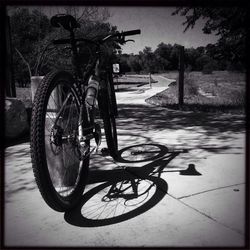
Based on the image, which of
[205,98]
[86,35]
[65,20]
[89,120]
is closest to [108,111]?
[89,120]

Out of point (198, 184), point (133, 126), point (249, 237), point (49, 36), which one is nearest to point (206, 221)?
point (249, 237)

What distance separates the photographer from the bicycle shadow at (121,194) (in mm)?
2250

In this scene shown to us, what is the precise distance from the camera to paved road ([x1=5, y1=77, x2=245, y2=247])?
1.96 metres

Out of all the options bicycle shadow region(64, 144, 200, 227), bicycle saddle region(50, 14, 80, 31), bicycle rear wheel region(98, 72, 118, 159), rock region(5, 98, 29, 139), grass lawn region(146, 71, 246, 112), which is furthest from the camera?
grass lawn region(146, 71, 246, 112)

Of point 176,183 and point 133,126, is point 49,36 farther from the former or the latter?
point 176,183

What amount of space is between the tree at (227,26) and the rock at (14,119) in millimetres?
4821

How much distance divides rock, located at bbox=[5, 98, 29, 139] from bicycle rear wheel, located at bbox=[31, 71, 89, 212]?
2.47 metres

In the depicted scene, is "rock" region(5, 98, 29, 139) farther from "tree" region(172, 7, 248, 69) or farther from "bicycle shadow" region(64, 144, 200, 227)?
"tree" region(172, 7, 248, 69)

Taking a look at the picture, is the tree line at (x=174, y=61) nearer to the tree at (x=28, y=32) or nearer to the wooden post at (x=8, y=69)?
the wooden post at (x=8, y=69)

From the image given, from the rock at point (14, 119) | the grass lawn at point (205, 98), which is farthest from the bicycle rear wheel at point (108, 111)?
the grass lawn at point (205, 98)

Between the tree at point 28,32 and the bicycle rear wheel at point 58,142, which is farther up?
the tree at point 28,32

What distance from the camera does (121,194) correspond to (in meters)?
2.65

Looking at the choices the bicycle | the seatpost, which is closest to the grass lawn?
the bicycle

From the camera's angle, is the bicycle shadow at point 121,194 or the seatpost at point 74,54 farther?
the seatpost at point 74,54
